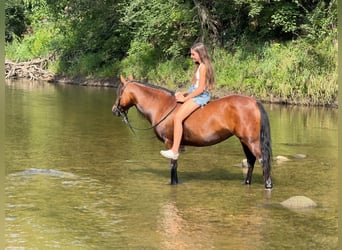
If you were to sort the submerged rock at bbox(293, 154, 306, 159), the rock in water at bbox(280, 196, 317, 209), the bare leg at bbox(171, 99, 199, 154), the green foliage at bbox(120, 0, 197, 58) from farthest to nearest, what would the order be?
1. the green foliage at bbox(120, 0, 197, 58)
2. the submerged rock at bbox(293, 154, 306, 159)
3. the bare leg at bbox(171, 99, 199, 154)
4. the rock in water at bbox(280, 196, 317, 209)

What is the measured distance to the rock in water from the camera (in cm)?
905

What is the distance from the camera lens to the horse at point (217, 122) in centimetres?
1003

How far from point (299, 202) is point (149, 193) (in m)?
2.07

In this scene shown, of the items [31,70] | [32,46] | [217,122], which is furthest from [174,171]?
[32,46]

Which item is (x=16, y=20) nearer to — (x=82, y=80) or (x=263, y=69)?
(x=82, y=80)

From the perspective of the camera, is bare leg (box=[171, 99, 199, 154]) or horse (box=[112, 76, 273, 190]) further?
bare leg (box=[171, 99, 199, 154])

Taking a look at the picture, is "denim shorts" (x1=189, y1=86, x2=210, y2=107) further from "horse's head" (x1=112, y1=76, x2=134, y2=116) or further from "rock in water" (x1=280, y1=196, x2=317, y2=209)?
"rock in water" (x1=280, y1=196, x2=317, y2=209)

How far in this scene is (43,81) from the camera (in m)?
36.0

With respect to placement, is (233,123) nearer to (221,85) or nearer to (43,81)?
(221,85)

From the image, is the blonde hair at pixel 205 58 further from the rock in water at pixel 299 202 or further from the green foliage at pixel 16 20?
the green foliage at pixel 16 20

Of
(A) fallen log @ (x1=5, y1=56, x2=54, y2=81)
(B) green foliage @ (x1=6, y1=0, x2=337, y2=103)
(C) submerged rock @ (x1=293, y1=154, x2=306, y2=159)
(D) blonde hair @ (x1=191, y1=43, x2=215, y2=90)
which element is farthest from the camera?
(A) fallen log @ (x1=5, y1=56, x2=54, y2=81)

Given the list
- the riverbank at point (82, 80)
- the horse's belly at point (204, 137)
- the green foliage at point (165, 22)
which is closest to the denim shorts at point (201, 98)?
the horse's belly at point (204, 137)

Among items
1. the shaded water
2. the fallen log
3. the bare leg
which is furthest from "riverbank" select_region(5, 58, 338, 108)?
the bare leg

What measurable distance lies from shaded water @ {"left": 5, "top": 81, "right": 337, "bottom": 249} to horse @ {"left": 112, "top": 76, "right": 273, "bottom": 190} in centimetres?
51
